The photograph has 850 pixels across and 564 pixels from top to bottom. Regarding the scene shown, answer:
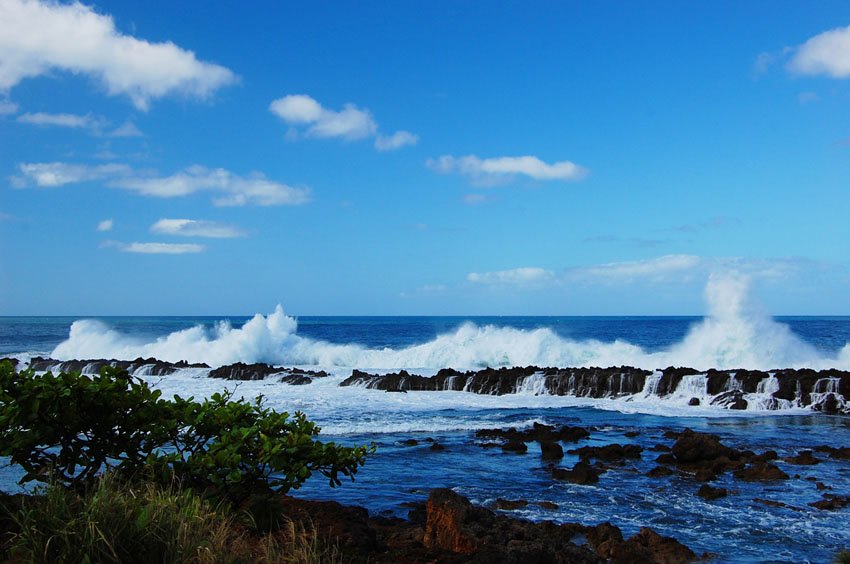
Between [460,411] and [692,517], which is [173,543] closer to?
[692,517]

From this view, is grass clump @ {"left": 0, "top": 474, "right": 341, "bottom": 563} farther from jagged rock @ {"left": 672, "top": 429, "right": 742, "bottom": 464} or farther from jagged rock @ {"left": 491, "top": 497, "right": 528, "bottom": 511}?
jagged rock @ {"left": 672, "top": 429, "right": 742, "bottom": 464}

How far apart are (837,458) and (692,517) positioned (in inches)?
303

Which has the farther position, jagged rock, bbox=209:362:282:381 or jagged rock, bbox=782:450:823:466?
jagged rock, bbox=209:362:282:381

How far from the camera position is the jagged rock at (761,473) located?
13.6m

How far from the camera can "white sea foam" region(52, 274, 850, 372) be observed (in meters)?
39.0

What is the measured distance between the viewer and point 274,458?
5.42 m

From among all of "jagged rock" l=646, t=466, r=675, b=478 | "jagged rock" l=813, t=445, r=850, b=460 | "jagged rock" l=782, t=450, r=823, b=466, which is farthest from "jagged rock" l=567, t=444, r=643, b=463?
"jagged rock" l=813, t=445, r=850, b=460

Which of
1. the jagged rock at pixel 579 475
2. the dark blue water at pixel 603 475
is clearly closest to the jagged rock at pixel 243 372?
the dark blue water at pixel 603 475

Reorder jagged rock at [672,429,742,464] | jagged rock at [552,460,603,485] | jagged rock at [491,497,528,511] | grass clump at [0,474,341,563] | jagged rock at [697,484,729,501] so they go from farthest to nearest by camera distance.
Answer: jagged rock at [672,429,742,464], jagged rock at [552,460,603,485], jagged rock at [697,484,729,501], jagged rock at [491,497,528,511], grass clump at [0,474,341,563]

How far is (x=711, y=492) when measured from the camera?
1212 centimetres

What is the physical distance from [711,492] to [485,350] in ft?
115

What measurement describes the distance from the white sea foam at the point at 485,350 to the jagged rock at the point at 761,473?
26.2m

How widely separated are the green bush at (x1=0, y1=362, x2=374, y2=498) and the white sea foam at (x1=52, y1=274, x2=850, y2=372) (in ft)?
123

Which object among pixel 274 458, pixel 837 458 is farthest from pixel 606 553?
pixel 837 458
